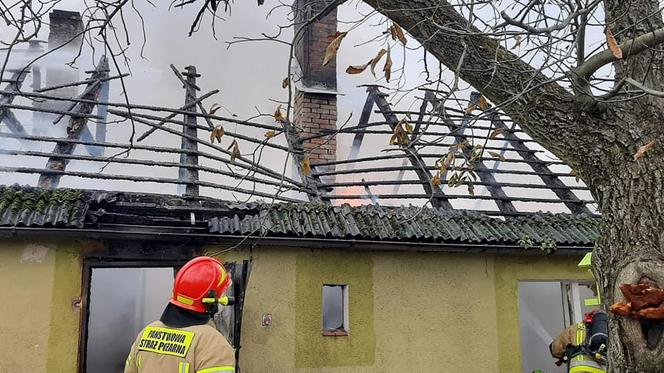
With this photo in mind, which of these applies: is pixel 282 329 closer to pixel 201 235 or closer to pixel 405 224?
pixel 201 235

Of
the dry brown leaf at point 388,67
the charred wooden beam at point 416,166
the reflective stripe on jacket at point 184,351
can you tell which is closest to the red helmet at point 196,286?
the reflective stripe on jacket at point 184,351

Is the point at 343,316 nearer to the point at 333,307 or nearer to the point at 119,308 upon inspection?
the point at 333,307

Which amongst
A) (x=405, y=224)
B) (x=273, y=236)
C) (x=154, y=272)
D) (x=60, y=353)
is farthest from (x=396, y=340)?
(x=154, y=272)

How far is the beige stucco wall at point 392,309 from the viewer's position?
6.43 m

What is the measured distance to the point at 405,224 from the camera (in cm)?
676

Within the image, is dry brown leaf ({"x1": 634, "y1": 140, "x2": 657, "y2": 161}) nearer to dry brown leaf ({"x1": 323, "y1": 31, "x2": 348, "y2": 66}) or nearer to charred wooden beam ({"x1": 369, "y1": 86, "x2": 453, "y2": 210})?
dry brown leaf ({"x1": 323, "y1": 31, "x2": 348, "y2": 66})

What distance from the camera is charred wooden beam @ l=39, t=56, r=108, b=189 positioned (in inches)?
265

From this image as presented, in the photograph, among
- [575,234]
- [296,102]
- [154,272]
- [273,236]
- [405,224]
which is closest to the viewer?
[273,236]

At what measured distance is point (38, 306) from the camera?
5680mm

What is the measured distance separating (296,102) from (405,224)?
159 inches

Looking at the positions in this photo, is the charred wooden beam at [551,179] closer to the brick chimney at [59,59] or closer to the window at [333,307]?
the window at [333,307]

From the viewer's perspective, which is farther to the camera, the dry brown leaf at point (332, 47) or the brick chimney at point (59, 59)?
the brick chimney at point (59, 59)

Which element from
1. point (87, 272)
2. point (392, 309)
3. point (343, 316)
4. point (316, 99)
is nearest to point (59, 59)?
point (316, 99)

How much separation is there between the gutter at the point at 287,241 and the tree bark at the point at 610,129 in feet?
7.79
